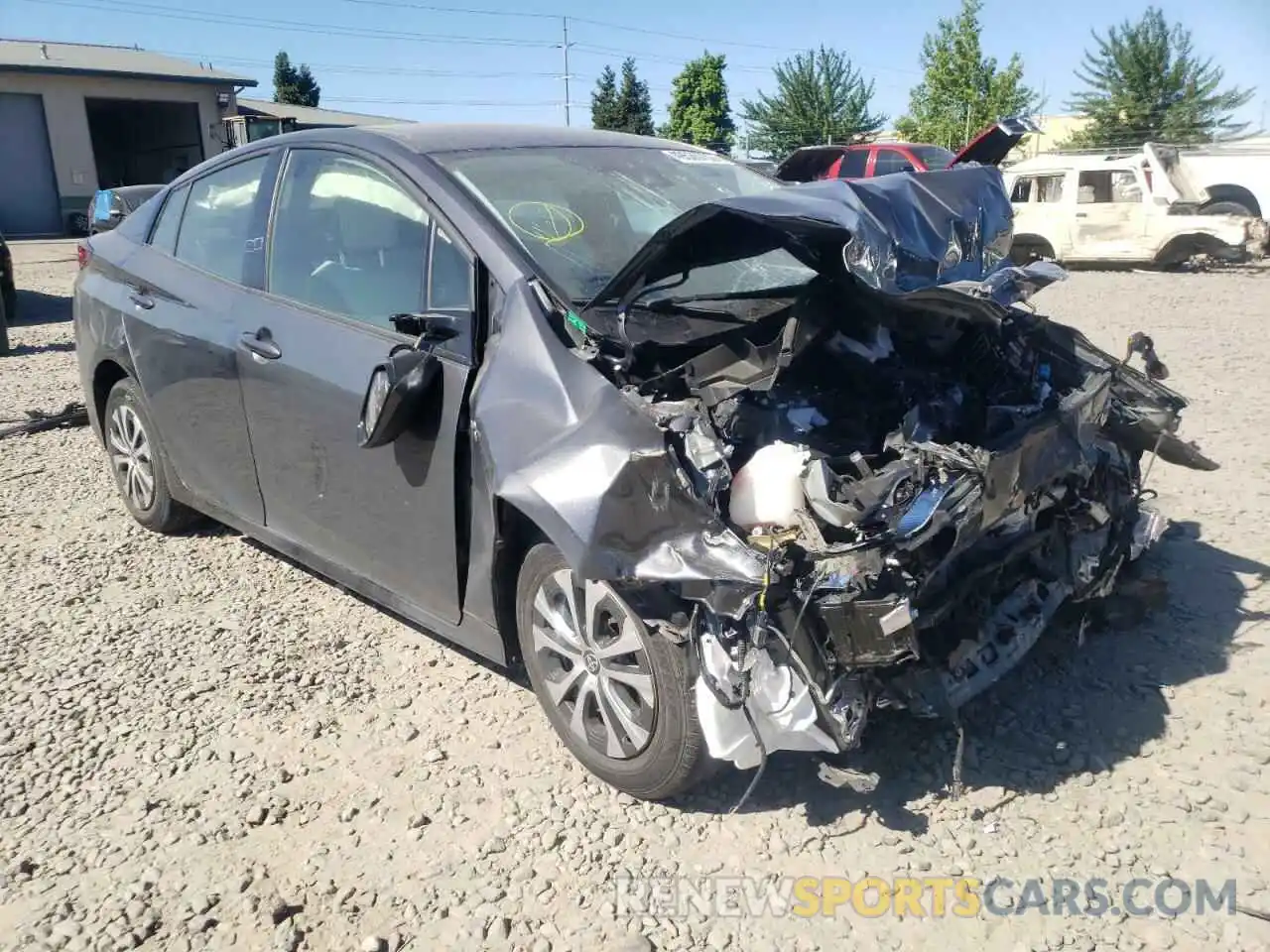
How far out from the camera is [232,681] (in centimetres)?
370

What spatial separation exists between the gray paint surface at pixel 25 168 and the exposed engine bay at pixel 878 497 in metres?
32.6

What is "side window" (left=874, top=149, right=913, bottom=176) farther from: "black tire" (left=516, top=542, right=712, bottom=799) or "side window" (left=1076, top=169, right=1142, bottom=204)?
"black tire" (left=516, top=542, right=712, bottom=799)

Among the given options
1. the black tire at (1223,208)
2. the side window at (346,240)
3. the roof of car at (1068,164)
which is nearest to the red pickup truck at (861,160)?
the roof of car at (1068,164)

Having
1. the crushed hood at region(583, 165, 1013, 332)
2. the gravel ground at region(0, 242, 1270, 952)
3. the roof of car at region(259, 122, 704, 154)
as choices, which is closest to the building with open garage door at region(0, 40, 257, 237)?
the roof of car at region(259, 122, 704, 154)

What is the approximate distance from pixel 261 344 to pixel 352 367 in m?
0.60

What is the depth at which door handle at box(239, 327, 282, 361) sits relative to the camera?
3.68 metres

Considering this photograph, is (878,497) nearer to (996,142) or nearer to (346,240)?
(996,142)

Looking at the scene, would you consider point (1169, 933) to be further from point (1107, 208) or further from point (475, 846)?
point (1107, 208)

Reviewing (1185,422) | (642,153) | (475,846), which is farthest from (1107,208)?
(475,846)

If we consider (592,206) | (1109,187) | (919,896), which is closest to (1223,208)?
(1109,187)

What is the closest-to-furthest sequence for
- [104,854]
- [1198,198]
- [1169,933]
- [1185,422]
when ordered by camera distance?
[1169,933] → [104,854] → [1185,422] → [1198,198]

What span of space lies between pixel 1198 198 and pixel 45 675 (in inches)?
691

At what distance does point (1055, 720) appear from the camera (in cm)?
327

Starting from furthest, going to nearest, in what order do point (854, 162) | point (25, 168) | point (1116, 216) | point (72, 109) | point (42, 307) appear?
point (72, 109) < point (25, 168) < point (854, 162) < point (1116, 216) < point (42, 307)
